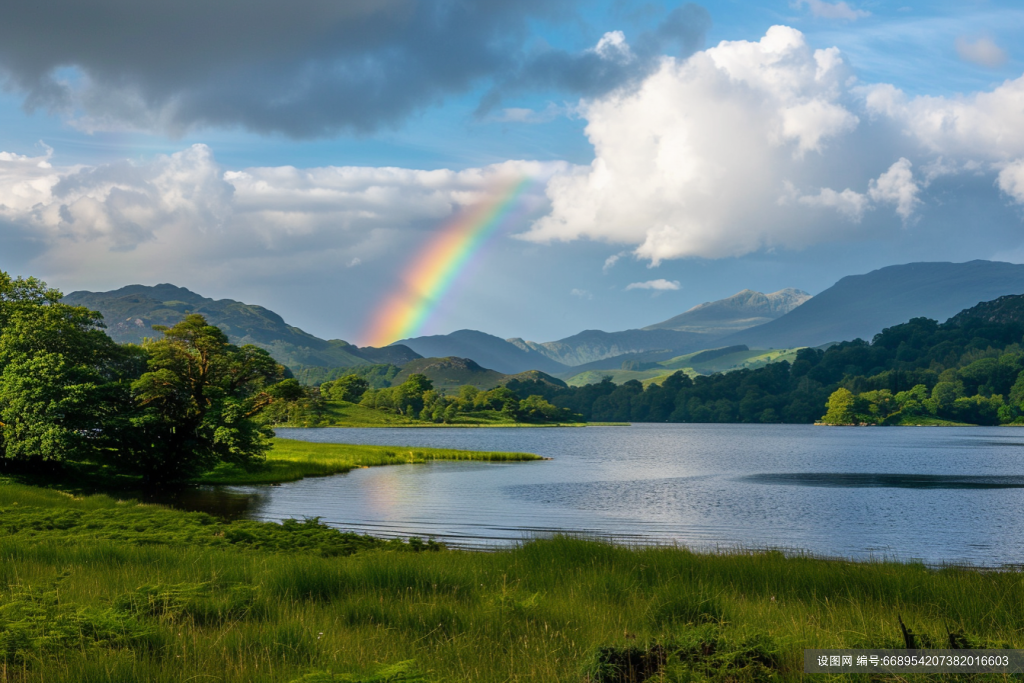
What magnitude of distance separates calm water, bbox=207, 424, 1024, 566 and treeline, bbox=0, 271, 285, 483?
608 centimetres

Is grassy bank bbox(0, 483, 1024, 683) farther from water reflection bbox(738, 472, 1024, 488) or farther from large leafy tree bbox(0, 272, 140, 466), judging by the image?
water reflection bbox(738, 472, 1024, 488)

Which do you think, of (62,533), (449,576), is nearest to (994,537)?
(449,576)

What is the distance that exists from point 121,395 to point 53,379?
575cm

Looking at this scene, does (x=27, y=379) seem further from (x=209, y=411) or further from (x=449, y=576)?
(x=449, y=576)

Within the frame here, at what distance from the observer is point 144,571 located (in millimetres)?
16938

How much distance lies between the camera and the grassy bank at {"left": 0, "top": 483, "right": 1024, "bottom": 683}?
10.2 m

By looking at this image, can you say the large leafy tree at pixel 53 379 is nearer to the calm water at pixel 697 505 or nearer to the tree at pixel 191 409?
the tree at pixel 191 409

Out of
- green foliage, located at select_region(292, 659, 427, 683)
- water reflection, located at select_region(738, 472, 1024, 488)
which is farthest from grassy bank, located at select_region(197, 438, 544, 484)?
green foliage, located at select_region(292, 659, 427, 683)

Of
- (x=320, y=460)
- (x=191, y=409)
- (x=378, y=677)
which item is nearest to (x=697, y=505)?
(x=191, y=409)

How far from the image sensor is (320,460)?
84125mm

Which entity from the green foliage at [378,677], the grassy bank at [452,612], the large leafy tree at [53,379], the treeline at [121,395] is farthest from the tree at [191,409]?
the green foliage at [378,677]

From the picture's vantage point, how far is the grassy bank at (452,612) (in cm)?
1020

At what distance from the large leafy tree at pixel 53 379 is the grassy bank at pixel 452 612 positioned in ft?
91.9

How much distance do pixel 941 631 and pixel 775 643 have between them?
168 inches
